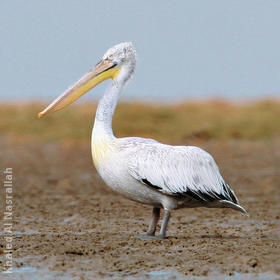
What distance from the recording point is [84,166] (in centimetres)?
1455

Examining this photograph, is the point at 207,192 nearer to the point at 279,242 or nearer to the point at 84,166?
the point at 279,242

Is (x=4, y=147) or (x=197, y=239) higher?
(x=4, y=147)

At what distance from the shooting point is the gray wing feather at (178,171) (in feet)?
19.7

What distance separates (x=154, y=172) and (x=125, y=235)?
36.2 inches

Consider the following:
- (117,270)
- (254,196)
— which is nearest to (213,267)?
(117,270)

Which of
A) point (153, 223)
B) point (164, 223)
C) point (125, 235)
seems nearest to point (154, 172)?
point (164, 223)

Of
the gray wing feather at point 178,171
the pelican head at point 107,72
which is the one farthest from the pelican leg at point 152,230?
the pelican head at point 107,72

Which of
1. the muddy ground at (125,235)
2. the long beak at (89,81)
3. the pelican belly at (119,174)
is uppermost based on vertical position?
the long beak at (89,81)

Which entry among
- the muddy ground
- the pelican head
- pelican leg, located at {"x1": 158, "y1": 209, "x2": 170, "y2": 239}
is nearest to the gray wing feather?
pelican leg, located at {"x1": 158, "y1": 209, "x2": 170, "y2": 239}

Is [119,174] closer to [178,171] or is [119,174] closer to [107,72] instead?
[178,171]

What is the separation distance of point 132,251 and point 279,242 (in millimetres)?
1423

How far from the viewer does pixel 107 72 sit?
6.74 m

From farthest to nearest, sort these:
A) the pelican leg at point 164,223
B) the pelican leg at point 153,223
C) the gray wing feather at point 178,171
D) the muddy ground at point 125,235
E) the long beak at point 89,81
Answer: the long beak at point 89,81
the pelican leg at point 153,223
the pelican leg at point 164,223
the gray wing feather at point 178,171
the muddy ground at point 125,235

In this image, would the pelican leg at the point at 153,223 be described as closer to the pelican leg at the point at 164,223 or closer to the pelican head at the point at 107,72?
the pelican leg at the point at 164,223
